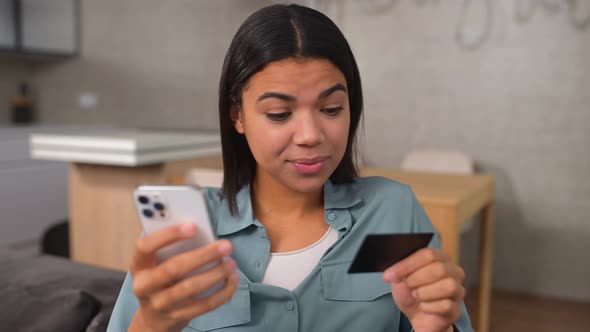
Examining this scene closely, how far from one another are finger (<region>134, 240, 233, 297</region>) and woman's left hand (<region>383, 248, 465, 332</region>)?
213mm

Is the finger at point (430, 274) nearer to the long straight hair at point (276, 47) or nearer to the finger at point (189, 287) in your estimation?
the finger at point (189, 287)

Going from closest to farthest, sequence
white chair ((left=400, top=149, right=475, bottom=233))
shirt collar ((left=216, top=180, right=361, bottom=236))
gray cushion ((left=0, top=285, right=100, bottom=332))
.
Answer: shirt collar ((left=216, top=180, right=361, bottom=236)), gray cushion ((left=0, top=285, right=100, bottom=332)), white chair ((left=400, top=149, right=475, bottom=233))

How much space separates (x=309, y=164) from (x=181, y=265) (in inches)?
12.4

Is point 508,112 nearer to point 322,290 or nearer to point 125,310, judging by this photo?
point 322,290

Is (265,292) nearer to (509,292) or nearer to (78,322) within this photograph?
(78,322)

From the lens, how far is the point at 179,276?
66cm

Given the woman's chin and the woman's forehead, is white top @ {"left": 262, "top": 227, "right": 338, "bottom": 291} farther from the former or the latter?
the woman's forehead

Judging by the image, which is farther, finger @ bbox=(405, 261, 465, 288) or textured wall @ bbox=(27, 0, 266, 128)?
textured wall @ bbox=(27, 0, 266, 128)

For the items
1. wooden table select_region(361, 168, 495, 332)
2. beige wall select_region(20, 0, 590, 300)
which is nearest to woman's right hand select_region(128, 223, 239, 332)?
wooden table select_region(361, 168, 495, 332)

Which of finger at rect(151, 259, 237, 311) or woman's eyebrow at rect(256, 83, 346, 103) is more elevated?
woman's eyebrow at rect(256, 83, 346, 103)

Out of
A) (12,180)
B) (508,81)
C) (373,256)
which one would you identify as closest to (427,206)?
(373,256)

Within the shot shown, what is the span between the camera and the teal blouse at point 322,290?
917 millimetres

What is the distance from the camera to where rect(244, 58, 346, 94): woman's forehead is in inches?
34.9

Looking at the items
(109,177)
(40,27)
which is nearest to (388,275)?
(109,177)
